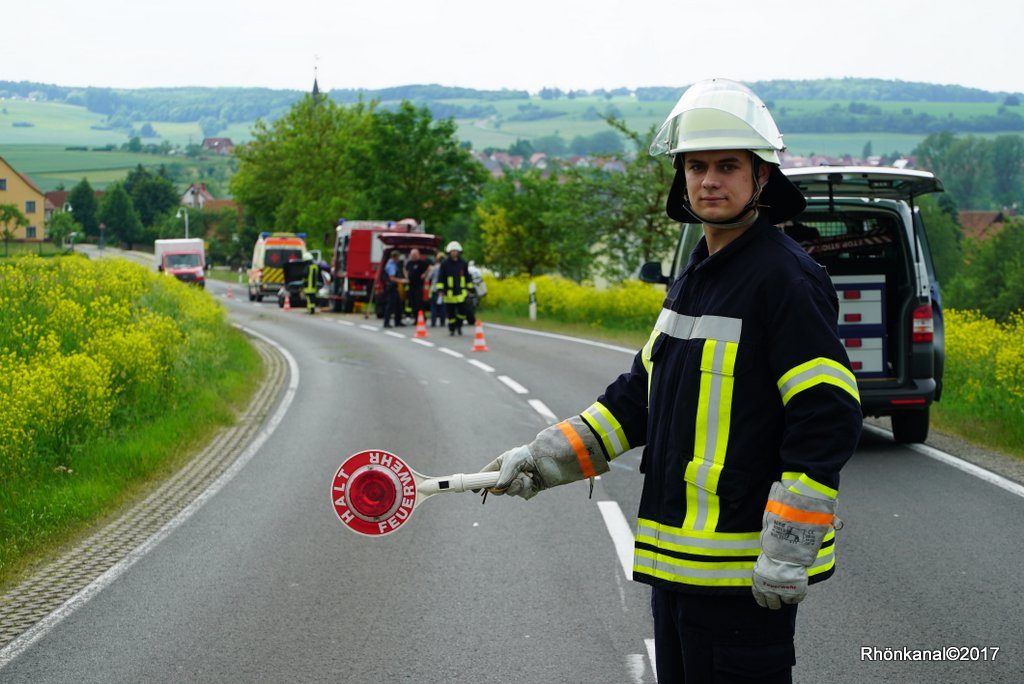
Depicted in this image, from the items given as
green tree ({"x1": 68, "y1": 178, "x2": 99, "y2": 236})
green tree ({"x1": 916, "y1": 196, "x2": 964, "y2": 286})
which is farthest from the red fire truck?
green tree ({"x1": 916, "y1": 196, "x2": 964, "y2": 286})

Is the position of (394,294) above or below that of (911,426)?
below

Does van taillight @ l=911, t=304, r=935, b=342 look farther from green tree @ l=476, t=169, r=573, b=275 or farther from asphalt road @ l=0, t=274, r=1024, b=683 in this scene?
green tree @ l=476, t=169, r=573, b=275

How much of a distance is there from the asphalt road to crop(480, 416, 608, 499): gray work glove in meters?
2.07

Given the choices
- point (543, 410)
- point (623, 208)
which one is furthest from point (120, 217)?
point (543, 410)

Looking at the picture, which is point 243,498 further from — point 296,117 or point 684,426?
point 296,117

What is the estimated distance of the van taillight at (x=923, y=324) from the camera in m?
10.9

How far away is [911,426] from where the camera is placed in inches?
454

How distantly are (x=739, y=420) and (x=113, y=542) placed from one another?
254 inches

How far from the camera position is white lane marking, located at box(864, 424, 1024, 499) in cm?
941

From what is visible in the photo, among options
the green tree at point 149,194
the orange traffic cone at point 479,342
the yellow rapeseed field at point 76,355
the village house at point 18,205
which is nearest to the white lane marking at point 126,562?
the yellow rapeseed field at point 76,355

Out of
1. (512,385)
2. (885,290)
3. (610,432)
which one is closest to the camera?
(610,432)

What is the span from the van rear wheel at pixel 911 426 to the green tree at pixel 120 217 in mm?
102455

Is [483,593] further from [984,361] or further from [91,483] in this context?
[984,361]

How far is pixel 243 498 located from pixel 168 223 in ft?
387
